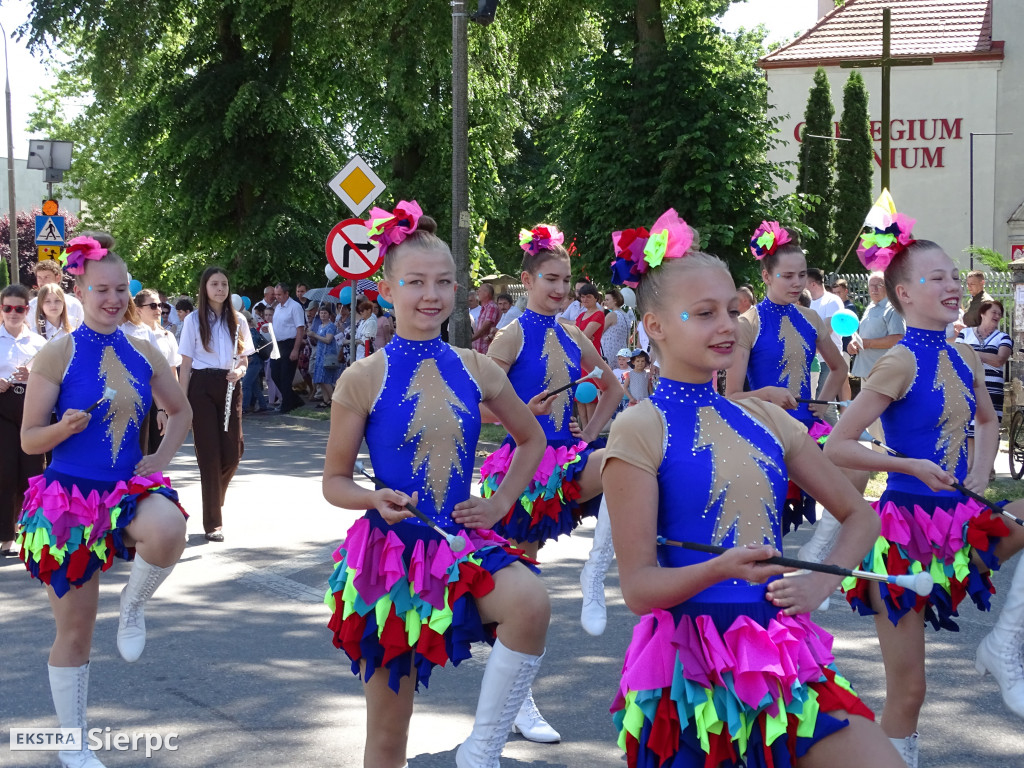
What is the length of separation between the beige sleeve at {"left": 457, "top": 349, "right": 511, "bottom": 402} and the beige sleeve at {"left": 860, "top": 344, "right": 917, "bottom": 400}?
140 centimetres

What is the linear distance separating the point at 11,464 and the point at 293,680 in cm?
410

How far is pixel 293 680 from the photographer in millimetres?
5902

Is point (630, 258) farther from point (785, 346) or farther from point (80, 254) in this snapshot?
point (785, 346)

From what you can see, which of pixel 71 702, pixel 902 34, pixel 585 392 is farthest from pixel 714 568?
pixel 902 34

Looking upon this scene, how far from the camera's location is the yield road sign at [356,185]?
14.4 m

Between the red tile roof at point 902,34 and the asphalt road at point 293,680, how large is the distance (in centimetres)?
3371

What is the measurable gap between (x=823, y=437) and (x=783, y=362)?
52cm

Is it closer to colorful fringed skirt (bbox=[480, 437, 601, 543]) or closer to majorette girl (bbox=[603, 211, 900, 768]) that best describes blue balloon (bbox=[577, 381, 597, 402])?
colorful fringed skirt (bbox=[480, 437, 601, 543])

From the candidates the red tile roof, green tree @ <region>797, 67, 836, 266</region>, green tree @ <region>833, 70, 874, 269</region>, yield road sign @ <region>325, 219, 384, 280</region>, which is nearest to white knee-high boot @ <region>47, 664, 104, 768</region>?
yield road sign @ <region>325, 219, 384, 280</region>

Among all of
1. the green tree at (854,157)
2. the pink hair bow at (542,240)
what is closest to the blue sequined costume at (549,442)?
the pink hair bow at (542,240)

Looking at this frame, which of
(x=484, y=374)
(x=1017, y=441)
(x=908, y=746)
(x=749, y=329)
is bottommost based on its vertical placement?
(x=908, y=746)

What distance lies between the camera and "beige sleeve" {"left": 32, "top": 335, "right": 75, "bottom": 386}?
5012mm

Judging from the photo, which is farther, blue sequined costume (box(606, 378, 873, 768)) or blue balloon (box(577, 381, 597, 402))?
blue balloon (box(577, 381, 597, 402))

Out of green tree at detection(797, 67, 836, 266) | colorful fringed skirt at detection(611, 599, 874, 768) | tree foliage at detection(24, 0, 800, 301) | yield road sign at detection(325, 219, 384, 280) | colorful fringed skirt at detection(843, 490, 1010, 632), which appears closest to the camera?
colorful fringed skirt at detection(611, 599, 874, 768)
